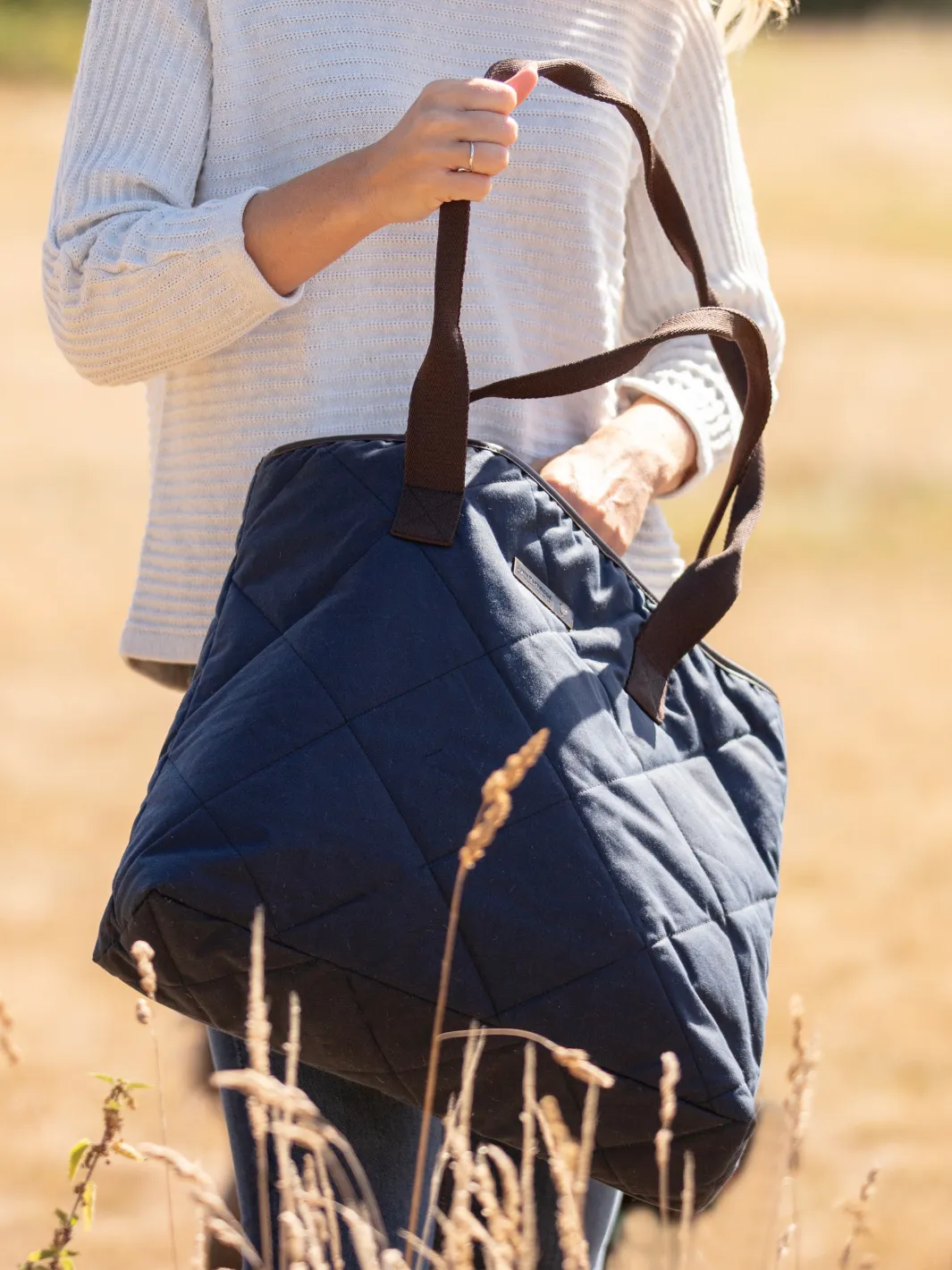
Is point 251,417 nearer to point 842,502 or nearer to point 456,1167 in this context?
point 456,1167

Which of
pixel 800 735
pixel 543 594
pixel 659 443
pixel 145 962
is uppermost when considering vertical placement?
pixel 659 443

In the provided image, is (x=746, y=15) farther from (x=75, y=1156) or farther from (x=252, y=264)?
(x=75, y=1156)

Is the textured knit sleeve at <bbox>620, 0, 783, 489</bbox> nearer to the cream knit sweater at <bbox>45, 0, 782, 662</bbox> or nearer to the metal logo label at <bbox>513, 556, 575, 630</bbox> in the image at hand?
the cream knit sweater at <bbox>45, 0, 782, 662</bbox>

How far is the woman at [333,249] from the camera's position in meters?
1.39

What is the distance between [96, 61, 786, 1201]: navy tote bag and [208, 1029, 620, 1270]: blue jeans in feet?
0.51

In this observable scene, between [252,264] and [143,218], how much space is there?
120 mm

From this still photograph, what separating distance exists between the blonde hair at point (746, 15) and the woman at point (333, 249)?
16 centimetres

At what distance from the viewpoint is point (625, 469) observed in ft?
5.25

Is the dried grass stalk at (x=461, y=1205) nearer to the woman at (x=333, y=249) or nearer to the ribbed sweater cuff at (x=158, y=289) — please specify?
the woman at (x=333, y=249)

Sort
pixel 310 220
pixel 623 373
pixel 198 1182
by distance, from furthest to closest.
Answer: pixel 623 373 < pixel 310 220 < pixel 198 1182

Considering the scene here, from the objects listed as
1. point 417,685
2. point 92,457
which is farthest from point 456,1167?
point 92,457

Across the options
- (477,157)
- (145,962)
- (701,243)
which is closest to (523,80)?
(477,157)

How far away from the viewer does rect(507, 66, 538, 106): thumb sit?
131 centimetres

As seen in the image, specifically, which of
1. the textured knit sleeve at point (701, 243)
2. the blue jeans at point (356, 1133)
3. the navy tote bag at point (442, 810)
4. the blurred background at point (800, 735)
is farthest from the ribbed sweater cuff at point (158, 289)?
the blurred background at point (800, 735)
